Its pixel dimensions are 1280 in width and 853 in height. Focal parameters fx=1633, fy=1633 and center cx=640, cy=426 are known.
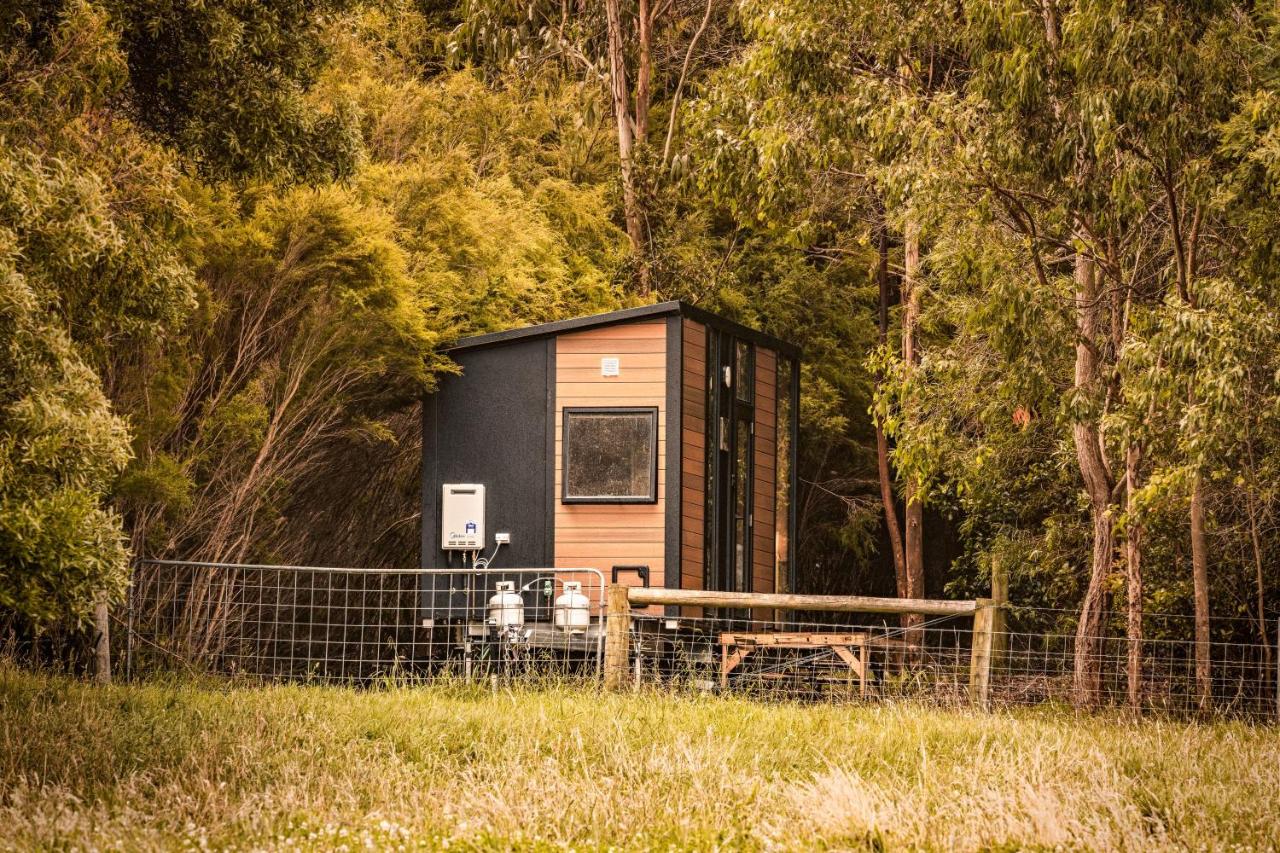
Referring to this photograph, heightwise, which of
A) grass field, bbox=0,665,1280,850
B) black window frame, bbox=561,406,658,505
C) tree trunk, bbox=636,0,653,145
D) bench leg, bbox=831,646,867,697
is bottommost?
grass field, bbox=0,665,1280,850

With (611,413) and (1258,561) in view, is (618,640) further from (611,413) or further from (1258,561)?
(1258,561)

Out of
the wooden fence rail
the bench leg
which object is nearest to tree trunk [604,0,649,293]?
the bench leg

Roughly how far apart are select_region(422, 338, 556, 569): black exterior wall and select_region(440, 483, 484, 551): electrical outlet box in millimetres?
54

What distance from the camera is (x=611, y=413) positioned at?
11.5 metres

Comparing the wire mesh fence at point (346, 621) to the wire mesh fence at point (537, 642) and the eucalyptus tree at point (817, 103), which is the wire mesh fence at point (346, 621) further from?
the eucalyptus tree at point (817, 103)

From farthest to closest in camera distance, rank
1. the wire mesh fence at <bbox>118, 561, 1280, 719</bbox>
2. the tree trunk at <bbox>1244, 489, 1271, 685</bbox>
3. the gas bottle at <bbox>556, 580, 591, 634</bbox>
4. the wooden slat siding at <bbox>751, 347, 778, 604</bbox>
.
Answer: the tree trunk at <bbox>1244, 489, 1271, 685</bbox> → the wooden slat siding at <bbox>751, 347, 778, 604</bbox> → the gas bottle at <bbox>556, 580, 591, 634</bbox> → the wire mesh fence at <bbox>118, 561, 1280, 719</bbox>

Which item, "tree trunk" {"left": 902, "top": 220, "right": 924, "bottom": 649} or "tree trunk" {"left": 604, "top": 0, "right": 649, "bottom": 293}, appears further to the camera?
"tree trunk" {"left": 604, "top": 0, "right": 649, "bottom": 293}

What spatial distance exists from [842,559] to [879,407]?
9.53m

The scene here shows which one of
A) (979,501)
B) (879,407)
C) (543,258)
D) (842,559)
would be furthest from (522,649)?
(842,559)

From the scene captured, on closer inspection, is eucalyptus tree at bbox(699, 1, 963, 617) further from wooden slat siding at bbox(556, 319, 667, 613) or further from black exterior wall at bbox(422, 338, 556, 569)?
black exterior wall at bbox(422, 338, 556, 569)

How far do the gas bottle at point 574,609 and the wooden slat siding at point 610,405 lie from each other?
0.47 metres

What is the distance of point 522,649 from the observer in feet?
35.7

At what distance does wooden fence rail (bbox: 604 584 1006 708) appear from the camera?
9195 mm

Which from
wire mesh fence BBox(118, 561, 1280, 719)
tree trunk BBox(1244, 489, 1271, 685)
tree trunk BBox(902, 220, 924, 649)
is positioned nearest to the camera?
wire mesh fence BBox(118, 561, 1280, 719)
